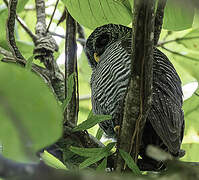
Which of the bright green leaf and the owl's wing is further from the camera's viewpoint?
the bright green leaf

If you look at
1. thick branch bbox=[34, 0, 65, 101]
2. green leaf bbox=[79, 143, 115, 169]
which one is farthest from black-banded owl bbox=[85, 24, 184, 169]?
thick branch bbox=[34, 0, 65, 101]

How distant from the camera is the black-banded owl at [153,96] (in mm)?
1426

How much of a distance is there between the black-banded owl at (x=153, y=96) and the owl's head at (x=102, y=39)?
1.12 ft

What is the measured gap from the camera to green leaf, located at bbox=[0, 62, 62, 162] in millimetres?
403

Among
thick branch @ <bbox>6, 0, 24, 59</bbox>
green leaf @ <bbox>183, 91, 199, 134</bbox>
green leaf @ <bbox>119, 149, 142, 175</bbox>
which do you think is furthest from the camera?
green leaf @ <bbox>183, 91, 199, 134</bbox>

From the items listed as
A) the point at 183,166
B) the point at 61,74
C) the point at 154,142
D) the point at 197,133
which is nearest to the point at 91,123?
the point at 154,142

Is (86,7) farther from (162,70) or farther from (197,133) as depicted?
(197,133)

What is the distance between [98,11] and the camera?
64.3 inches

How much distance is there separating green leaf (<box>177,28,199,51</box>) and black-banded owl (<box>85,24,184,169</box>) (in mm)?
622

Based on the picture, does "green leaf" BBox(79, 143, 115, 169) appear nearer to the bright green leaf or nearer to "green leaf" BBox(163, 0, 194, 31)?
"green leaf" BBox(163, 0, 194, 31)

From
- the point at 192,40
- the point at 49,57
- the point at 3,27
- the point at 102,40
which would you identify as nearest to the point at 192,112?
the point at 192,40

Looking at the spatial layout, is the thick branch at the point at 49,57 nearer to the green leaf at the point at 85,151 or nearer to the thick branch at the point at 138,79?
the green leaf at the point at 85,151

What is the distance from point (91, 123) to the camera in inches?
50.6

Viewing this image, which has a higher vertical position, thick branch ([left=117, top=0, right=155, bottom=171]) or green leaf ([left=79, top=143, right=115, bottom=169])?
thick branch ([left=117, top=0, right=155, bottom=171])
